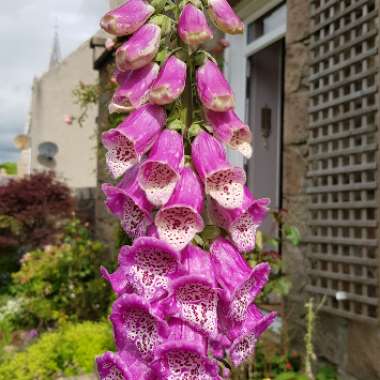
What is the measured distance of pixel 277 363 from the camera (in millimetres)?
3877

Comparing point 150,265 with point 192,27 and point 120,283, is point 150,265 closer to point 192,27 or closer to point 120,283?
point 120,283

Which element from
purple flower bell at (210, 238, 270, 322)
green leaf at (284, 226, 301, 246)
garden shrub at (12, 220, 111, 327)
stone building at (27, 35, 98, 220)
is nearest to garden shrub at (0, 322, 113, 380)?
green leaf at (284, 226, 301, 246)

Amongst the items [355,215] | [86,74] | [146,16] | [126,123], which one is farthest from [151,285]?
[86,74]

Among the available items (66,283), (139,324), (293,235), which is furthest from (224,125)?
(66,283)

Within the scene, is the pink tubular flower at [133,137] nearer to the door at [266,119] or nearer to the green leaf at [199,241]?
the green leaf at [199,241]

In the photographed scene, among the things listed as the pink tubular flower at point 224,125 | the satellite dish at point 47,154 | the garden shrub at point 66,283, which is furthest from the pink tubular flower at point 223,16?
the satellite dish at point 47,154

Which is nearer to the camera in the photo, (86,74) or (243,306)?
(243,306)

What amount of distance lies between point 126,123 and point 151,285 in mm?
331

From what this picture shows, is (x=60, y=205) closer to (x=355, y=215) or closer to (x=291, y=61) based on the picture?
(x=291, y=61)

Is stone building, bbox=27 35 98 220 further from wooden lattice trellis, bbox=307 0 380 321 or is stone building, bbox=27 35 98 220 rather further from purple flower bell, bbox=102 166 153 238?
purple flower bell, bbox=102 166 153 238

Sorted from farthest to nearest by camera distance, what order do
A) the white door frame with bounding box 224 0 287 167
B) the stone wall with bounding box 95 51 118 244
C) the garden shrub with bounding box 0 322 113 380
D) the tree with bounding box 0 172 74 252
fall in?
the tree with bounding box 0 172 74 252 < the stone wall with bounding box 95 51 118 244 < the white door frame with bounding box 224 0 287 167 < the garden shrub with bounding box 0 322 113 380

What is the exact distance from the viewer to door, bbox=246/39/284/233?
6.19 meters

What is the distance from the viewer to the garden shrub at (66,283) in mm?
6430

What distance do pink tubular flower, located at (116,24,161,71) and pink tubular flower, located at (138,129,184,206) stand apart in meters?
0.15
